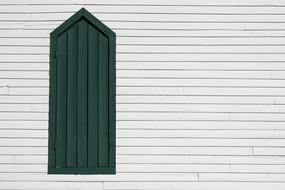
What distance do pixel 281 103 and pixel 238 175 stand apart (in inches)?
46.3

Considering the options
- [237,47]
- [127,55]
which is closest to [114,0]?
[127,55]

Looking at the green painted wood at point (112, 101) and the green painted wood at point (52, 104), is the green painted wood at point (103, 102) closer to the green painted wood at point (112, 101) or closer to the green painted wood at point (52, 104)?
the green painted wood at point (112, 101)

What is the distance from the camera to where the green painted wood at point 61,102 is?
250 inches

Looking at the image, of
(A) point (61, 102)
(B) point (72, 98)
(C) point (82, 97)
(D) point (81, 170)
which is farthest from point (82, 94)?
(D) point (81, 170)

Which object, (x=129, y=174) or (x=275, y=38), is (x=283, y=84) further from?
(x=129, y=174)

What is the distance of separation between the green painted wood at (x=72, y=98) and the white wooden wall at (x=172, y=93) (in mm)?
269

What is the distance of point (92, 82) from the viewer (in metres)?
6.46

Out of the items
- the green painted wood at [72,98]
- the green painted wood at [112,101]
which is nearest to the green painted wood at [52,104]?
the green painted wood at [72,98]

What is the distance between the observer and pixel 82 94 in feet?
21.1

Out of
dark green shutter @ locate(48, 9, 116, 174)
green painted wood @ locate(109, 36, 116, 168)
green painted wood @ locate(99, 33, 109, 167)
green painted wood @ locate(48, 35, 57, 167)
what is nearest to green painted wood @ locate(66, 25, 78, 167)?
dark green shutter @ locate(48, 9, 116, 174)

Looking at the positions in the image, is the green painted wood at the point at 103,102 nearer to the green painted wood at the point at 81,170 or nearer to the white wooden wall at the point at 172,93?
the green painted wood at the point at 81,170

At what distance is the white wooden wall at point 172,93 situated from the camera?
20.7 ft

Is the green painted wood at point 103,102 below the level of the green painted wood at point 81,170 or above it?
above

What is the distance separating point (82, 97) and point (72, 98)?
14 cm
